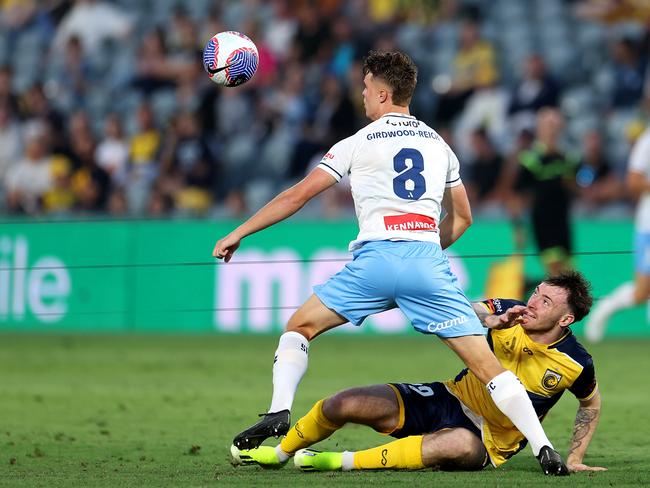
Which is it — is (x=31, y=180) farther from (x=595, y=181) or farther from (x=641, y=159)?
(x=641, y=159)

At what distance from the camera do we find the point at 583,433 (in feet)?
23.4

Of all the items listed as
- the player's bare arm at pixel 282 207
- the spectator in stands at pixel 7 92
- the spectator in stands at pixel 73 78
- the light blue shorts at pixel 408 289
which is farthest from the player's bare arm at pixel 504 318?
the spectator in stands at pixel 73 78

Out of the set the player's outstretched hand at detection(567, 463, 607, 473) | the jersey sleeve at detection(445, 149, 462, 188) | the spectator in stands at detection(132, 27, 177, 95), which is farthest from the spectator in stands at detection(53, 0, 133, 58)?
the player's outstretched hand at detection(567, 463, 607, 473)

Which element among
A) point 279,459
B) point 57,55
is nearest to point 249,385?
point 279,459

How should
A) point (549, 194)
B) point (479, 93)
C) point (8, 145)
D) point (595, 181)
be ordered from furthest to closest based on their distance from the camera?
1. point (8, 145)
2. point (479, 93)
3. point (595, 181)
4. point (549, 194)

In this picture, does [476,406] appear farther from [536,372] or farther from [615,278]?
[615,278]

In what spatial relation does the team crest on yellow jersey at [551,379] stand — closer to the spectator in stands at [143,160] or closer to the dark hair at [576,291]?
the dark hair at [576,291]

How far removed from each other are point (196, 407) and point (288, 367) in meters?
3.93

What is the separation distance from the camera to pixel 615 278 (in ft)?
53.4

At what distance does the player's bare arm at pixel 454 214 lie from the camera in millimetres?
7422

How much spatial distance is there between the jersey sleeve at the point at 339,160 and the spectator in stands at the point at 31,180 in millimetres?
13588

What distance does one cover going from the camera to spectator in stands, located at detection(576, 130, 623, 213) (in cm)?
1766

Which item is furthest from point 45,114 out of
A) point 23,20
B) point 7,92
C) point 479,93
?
point 479,93

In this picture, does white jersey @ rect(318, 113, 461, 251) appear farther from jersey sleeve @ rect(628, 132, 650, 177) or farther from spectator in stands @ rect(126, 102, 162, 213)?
spectator in stands @ rect(126, 102, 162, 213)
